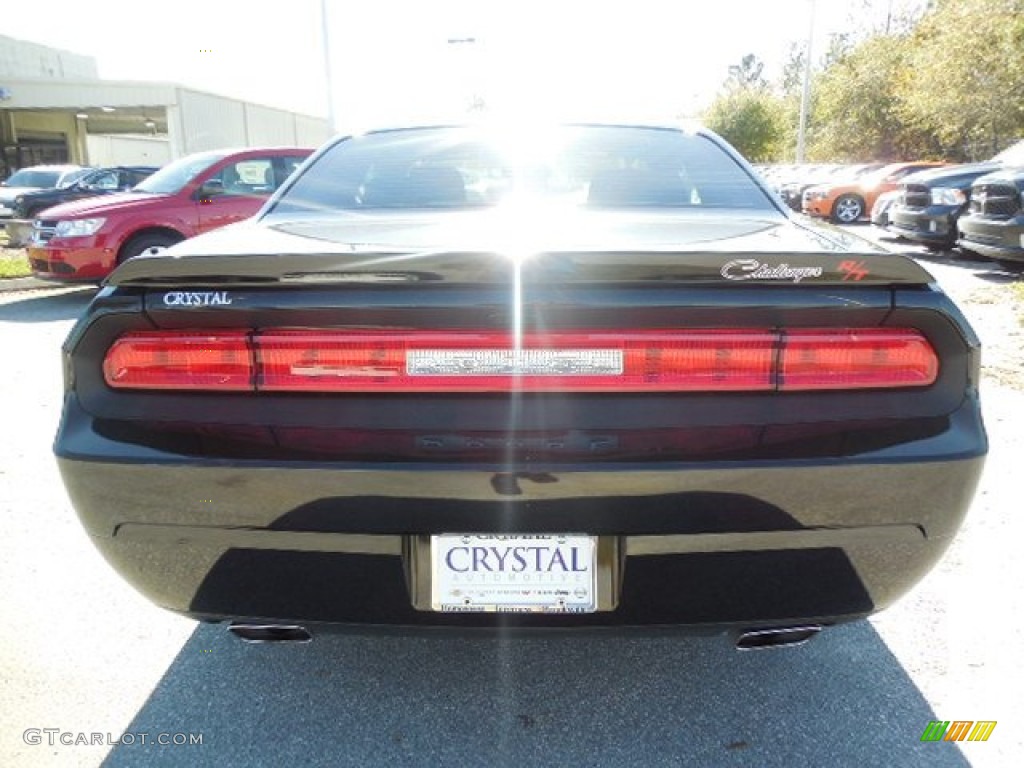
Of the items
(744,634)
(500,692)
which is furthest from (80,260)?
(744,634)

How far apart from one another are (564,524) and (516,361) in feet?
1.12

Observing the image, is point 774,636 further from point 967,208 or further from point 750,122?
point 750,122

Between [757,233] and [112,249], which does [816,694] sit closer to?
[757,233]

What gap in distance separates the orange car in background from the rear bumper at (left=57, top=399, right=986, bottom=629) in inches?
653

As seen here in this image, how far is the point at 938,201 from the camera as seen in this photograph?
991 centimetres

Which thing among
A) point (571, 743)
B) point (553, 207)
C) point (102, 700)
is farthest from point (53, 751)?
point (553, 207)

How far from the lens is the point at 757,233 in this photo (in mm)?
1968

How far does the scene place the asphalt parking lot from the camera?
6.28ft

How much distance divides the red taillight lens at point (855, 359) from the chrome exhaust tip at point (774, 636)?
0.55 meters

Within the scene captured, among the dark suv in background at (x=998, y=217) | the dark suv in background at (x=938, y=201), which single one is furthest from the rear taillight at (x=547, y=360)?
the dark suv in background at (x=938, y=201)

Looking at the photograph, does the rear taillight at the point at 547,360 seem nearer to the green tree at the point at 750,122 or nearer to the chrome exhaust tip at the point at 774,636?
the chrome exhaust tip at the point at 774,636

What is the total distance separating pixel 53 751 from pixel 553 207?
1.94 m

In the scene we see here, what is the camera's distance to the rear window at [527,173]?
255 centimetres

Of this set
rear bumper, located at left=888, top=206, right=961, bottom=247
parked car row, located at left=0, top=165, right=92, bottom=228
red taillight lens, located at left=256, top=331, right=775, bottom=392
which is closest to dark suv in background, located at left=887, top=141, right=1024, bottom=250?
rear bumper, located at left=888, top=206, right=961, bottom=247
